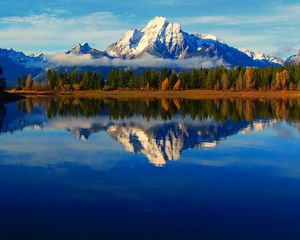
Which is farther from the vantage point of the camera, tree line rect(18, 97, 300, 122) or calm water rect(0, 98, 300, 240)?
tree line rect(18, 97, 300, 122)

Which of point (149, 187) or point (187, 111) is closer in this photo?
point (149, 187)

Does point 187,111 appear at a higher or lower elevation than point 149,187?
lower

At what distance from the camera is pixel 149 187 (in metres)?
27.0

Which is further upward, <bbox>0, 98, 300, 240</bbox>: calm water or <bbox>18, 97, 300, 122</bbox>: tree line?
<bbox>0, 98, 300, 240</bbox>: calm water

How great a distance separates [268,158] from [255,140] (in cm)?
1125

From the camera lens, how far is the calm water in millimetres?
19641

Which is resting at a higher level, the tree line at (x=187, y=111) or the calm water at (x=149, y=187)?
the calm water at (x=149, y=187)

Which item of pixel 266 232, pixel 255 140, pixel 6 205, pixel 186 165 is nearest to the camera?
pixel 266 232

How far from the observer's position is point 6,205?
2281 centimetres

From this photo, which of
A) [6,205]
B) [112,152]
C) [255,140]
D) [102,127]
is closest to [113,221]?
[6,205]

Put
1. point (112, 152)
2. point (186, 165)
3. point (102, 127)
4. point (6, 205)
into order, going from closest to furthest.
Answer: point (6, 205), point (186, 165), point (112, 152), point (102, 127)

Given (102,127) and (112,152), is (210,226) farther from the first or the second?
(102,127)

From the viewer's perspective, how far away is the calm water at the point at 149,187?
64.4ft

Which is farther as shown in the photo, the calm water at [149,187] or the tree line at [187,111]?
the tree line at [187,111]
